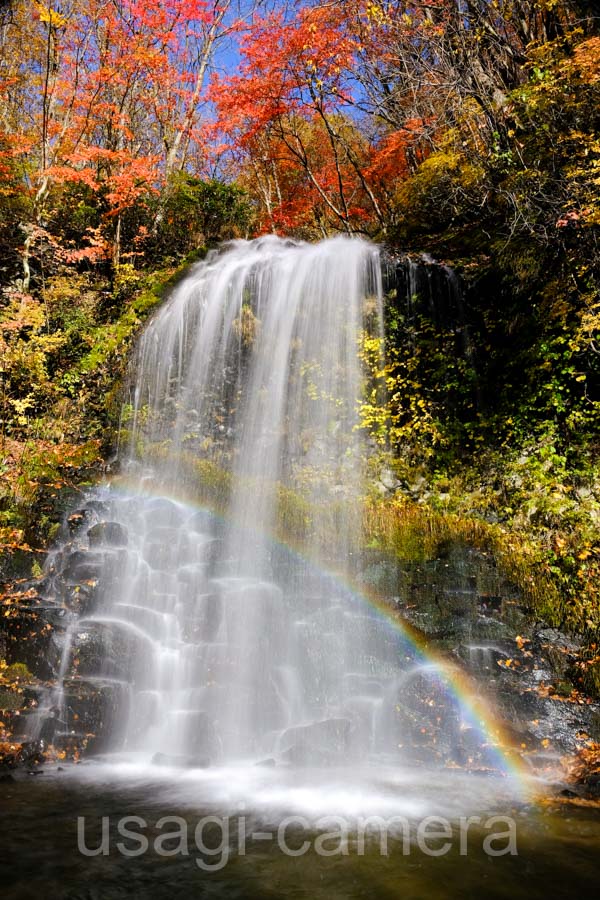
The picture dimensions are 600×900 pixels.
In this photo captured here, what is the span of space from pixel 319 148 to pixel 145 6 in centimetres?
773

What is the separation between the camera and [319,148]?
21.2 metres

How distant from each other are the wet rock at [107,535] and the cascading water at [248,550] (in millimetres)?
28

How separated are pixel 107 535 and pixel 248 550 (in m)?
2.06

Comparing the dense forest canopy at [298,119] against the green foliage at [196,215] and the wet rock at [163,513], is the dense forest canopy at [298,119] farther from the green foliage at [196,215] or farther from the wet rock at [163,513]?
the wet rock at [163,513]

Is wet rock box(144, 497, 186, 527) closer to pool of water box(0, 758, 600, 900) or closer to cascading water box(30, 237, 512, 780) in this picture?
cascading water box(30, 237, 512, 780)

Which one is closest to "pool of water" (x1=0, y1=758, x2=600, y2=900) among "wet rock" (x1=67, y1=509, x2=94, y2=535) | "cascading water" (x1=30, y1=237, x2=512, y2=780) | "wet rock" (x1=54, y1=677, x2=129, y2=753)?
"wet rock" (x1=54, y1=677, x2=129, y2=753)

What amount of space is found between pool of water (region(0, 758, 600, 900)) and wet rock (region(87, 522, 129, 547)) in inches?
118

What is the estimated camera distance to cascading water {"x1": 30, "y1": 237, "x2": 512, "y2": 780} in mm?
5945

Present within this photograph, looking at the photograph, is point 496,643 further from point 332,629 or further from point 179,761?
point 179,761

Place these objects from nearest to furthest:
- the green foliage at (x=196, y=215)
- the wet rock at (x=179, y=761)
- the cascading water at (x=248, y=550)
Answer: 1. the wet rock at (x=179, y=761)
2. the cascading water at (x=248, y=550)
3. the green foliage at (x=196, y=215)

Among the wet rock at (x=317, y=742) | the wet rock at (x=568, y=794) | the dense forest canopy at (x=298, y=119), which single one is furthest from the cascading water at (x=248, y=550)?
the dense forest canopy at (x=298, y=119)

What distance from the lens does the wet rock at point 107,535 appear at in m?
7.52

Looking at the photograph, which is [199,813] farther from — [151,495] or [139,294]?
[139,294]

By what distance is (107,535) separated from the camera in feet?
24.9
